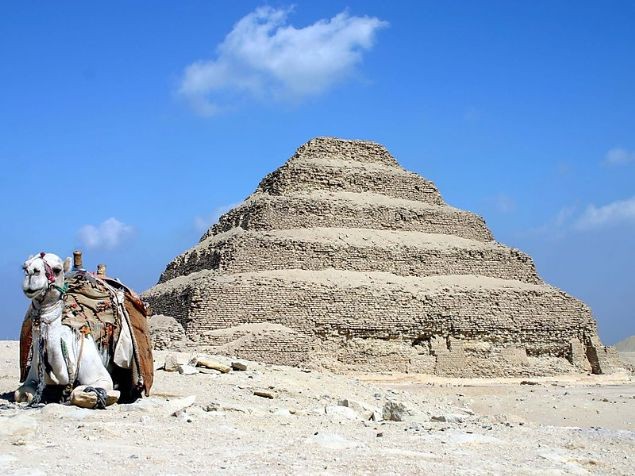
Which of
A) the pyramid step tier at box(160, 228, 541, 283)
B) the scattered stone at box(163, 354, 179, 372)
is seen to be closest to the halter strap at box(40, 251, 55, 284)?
the scattered stone at box(163, 354, 179, 372)

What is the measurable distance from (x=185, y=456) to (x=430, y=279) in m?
24.5

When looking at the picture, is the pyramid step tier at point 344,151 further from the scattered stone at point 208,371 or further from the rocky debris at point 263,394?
the rocky debris at point 263,394

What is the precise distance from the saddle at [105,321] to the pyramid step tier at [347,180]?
76.0 ft

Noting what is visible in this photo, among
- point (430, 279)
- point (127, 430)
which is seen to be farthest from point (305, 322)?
point (127, 430)

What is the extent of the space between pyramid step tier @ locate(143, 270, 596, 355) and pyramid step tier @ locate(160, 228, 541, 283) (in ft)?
1.75

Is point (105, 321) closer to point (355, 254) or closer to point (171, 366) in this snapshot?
point (171, 366)

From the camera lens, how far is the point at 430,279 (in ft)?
102

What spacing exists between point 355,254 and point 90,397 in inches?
850

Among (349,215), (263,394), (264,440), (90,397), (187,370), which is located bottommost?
(264,440)

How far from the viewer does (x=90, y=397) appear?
29.2 ft

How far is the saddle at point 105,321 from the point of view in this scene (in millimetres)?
→ 9727

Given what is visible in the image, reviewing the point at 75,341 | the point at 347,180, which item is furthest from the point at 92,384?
the point at 347,180

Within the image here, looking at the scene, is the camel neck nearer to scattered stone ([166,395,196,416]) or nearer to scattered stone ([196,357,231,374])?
scattered stone ([166,395,196,416])

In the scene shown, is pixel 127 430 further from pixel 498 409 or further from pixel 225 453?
pixel 498 409
